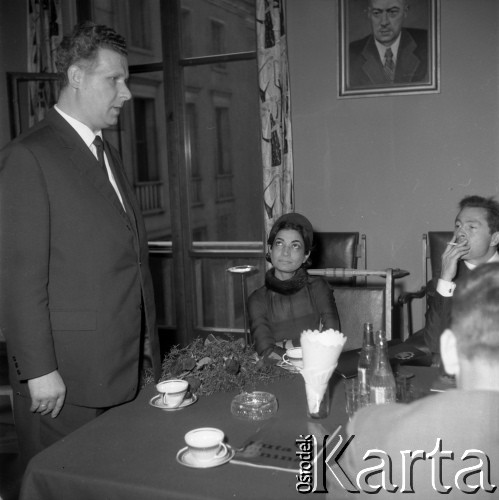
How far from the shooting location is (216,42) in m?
8.61

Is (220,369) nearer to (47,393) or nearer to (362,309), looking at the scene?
(47,393)

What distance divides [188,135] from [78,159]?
2.83 meters

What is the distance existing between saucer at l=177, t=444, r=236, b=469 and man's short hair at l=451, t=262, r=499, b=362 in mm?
564

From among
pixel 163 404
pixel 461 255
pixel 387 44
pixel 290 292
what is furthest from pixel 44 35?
pixel 163 404

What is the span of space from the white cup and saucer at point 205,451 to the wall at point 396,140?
2963 millimetres

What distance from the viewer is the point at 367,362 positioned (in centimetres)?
150

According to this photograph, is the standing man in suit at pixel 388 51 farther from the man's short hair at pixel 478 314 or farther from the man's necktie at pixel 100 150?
the man's short hair at pixel 478 314

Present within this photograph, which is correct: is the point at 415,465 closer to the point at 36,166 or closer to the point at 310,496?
the point at 310,496

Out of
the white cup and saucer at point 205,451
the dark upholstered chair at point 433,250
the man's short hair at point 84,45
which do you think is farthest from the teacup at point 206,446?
the dark upholstered chair at point 433,250

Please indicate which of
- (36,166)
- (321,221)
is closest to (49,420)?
(36,166)

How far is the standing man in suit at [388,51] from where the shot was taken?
12.5 ft

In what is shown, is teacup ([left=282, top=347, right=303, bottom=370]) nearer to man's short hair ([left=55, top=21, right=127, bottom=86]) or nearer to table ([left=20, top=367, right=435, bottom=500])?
table ([left=20, top=367, right=435, bottom=500])

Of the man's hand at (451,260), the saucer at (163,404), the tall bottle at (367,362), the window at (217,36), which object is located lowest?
the saucer at (163,404)

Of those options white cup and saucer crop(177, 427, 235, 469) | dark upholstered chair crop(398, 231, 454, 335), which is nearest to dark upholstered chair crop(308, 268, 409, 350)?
dark upholstered chair crop(398, 231, 454, 335)
